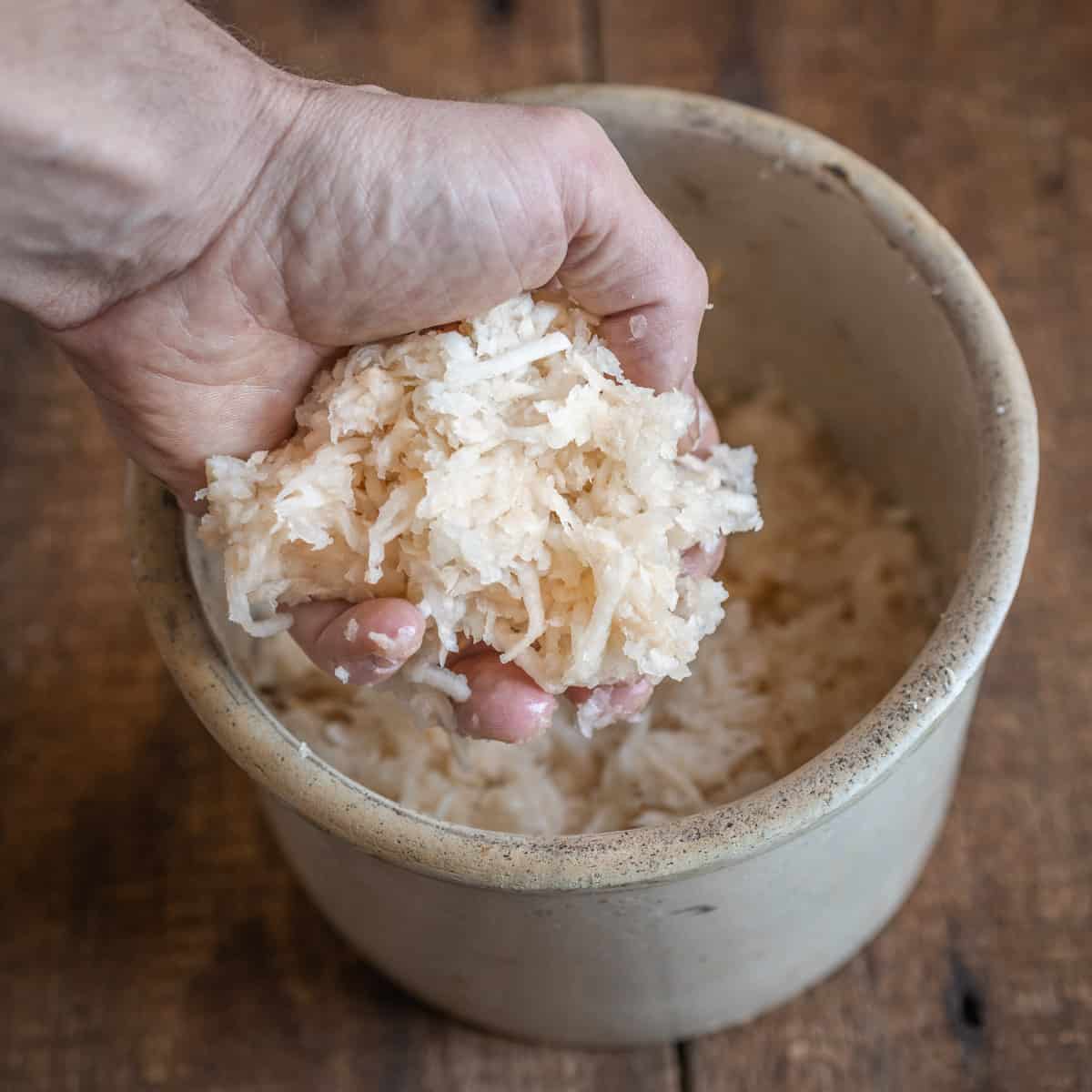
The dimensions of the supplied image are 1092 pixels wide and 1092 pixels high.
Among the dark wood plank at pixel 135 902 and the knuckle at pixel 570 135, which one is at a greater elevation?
the knuckle at pixel 570 135

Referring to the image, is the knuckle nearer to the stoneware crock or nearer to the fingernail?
the stoneware crock

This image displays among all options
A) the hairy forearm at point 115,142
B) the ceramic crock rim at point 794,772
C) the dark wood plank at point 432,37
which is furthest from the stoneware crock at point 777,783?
the dark wood plank at point 432,37

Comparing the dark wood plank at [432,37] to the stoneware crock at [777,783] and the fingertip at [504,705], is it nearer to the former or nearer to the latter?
the stoneware crock at [777,783]

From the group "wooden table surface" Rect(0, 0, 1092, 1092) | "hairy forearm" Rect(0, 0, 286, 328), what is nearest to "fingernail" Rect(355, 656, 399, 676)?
"hairy forearm" Rect(0, 0, 286, 328)

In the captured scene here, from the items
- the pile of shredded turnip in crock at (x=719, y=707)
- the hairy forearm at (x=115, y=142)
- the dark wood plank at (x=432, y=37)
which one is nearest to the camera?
the hairy forearm at (x=115, y=142)

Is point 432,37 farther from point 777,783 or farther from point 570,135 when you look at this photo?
point 777,783

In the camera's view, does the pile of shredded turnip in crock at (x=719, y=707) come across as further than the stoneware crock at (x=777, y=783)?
Yes

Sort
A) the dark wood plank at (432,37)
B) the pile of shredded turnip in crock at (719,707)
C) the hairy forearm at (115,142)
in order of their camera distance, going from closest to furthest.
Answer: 1. the hairy forearm at (115,142)
2. the pile of shredded turnip in crock at (719,707)
3. the dark wood plank at (432,37)
